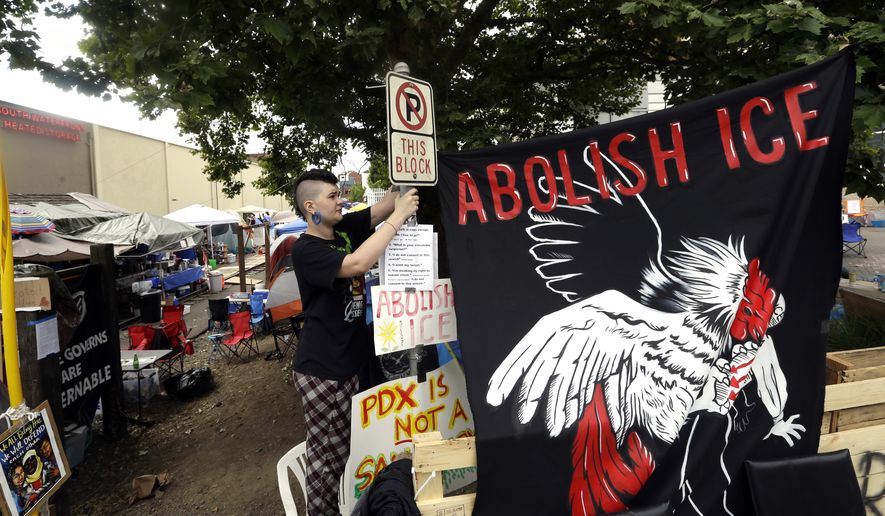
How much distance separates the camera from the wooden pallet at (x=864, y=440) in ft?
8.52

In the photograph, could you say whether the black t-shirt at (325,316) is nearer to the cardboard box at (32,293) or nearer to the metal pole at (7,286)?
the metal pole at (7,286)

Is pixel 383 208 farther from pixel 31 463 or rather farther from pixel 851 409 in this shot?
pixel 851 409

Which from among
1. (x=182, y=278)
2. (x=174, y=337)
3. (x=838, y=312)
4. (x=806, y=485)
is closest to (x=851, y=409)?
(x=806, y=485)

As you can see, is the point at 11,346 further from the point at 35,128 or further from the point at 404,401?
the point at 35,128

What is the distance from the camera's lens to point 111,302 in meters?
5.24

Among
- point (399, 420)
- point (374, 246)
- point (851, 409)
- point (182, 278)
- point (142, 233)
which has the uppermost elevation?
point (142, 233)

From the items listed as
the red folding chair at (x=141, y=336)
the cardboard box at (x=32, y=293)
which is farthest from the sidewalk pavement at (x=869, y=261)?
the red folding chair at (x=141, y=336)

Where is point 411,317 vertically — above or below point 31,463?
above

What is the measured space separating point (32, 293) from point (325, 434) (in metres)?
2.15

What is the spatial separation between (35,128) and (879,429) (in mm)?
24005

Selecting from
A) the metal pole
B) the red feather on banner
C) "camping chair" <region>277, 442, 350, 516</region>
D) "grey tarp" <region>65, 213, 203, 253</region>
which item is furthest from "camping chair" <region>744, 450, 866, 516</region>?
"grey tarp" <region>65, 213, 203, 253</region>

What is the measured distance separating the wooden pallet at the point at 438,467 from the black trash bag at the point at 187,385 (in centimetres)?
550

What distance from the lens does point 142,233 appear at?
12641 millimetres

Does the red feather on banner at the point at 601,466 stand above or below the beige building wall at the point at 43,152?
below
